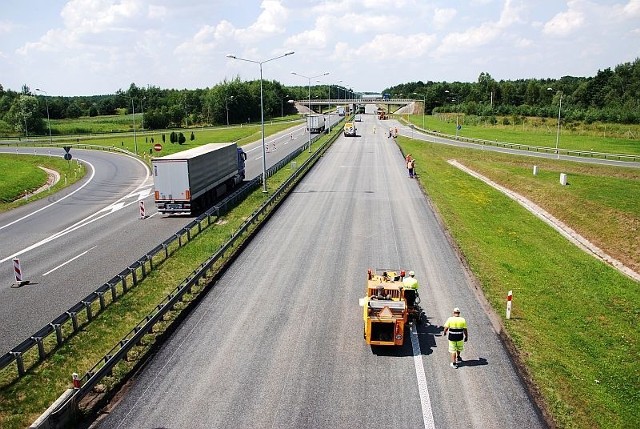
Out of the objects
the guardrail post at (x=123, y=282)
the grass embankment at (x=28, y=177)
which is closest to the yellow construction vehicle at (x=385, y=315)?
the guardrail post at (x=123, y=282)

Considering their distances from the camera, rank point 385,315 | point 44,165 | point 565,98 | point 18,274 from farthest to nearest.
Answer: point 565,98, point 44,165, point 18,274, point 385,315

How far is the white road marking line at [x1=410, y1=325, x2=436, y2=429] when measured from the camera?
1152 centimetres

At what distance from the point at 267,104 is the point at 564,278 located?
461 feet

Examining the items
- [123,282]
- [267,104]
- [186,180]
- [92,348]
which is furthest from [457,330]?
[267,104]

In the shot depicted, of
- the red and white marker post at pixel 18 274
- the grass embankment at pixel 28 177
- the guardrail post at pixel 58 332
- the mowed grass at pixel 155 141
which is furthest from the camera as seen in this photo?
the mowed grass at pixel 155 141

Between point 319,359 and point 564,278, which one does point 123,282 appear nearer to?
point 319,359

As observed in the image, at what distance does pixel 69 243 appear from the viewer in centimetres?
2559

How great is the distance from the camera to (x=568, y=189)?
134 feet

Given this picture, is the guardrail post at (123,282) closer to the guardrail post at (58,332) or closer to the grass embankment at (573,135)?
the guardrail post at (58,332)

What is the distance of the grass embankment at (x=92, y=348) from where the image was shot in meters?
11.8

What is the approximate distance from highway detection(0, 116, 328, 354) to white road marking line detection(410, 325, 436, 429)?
11560 millimetres

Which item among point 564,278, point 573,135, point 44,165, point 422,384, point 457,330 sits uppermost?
point 573,135

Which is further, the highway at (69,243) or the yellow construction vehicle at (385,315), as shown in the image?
the highway at (69,243)

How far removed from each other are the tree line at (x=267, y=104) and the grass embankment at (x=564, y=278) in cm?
5688
